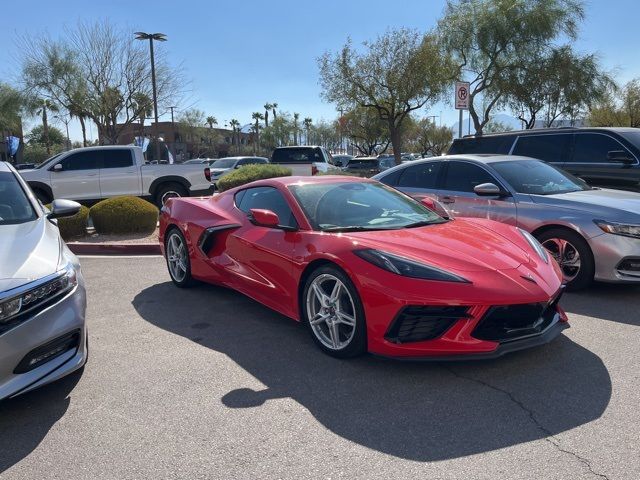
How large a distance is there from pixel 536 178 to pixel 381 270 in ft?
11.9

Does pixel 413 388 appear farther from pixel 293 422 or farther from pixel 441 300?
pixel 293 422

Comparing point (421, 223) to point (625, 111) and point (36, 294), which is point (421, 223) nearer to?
point (36, 294)

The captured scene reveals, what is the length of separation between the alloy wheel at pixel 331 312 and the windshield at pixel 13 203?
2.36 metres

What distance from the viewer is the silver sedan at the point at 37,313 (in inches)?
112

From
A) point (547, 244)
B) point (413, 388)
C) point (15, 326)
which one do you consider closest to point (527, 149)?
point (547, 244)

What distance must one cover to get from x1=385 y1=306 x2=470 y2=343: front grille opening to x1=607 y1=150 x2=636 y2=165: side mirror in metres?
5.53

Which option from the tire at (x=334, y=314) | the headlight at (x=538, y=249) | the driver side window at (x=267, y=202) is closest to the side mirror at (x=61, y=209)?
the driver side window at (x=267, y=202)

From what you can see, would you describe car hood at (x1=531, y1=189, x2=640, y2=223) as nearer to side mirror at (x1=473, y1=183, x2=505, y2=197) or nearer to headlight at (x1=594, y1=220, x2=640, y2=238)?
headlight at (x1=594, y1=220, x2=640, y2=238)

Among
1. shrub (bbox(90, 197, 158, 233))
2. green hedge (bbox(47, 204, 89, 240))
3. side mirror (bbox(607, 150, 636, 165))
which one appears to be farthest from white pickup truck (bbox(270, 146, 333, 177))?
side mirror (bbox(607, 150, 636, 165))

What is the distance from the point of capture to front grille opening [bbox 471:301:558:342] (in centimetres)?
335

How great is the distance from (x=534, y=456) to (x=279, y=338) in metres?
2.25

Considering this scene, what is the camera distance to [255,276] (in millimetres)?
4652

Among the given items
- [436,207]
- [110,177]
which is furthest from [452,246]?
[110,177]

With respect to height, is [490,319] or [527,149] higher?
[527,149]
